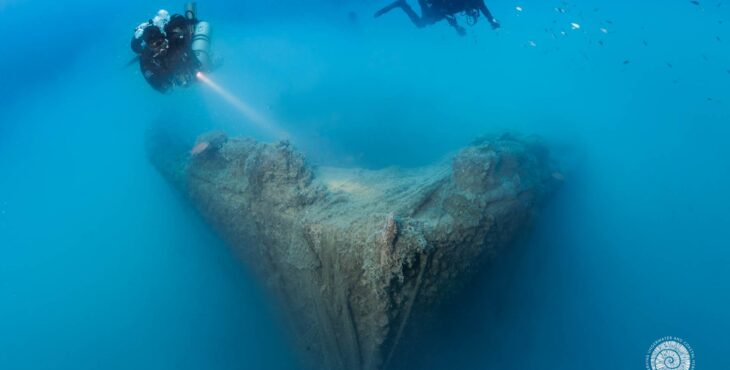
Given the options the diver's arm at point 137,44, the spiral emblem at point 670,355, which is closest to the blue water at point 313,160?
the spiral emblem at point 670,355

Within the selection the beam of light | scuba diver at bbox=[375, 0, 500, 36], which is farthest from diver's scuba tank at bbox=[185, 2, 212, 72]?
scuba diver at bbox=[375, 0, 500, 36]

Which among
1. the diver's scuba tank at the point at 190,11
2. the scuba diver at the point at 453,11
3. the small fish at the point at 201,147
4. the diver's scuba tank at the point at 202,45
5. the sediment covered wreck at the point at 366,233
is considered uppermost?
the diver's scuba tank at the point at 190,11

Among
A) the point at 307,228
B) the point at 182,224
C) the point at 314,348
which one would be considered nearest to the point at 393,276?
the point at 307,228

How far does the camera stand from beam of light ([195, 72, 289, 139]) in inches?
458

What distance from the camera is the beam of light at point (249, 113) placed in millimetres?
11639

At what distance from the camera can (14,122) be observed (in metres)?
12.7

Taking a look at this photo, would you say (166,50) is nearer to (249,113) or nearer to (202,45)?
(202,45)

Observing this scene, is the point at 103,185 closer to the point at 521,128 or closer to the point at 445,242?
the point at 445,242

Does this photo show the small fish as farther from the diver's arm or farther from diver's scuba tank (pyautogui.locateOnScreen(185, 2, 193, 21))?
diver's scuba tank (pyautogui.locateOnScreen(185, 2, 193, 21))

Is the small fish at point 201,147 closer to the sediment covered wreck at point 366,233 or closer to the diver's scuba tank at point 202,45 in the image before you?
the sediment covered wreck at point 366,233

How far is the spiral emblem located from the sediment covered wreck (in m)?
5.80

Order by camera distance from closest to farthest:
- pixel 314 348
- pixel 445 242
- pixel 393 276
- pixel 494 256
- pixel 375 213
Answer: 1. pixel 393 276
2. pixel 445 242
3. pixel 375 213
4. pixel 494 256
5. pixel 314 348

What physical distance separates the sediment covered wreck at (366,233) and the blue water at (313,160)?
2.18 feet

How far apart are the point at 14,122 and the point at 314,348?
15.3 meters
